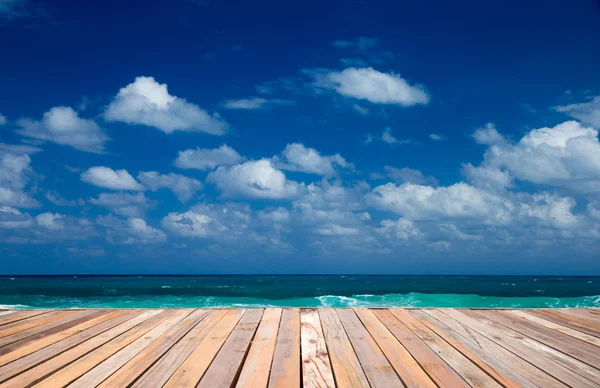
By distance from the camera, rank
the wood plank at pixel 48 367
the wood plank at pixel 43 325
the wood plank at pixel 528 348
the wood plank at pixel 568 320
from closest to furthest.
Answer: the wood plank at pixel 48 367 < the wood plank at pixel 528 348 < the wood plank at pixel 43 325 < the wood plank at pixel 568 320

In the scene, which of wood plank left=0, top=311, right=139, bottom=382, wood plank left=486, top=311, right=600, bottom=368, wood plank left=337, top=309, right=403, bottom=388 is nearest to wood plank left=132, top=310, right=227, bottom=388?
wood plank left=0, top=311, right=139, bottom=382

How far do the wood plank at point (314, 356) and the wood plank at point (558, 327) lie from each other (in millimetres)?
2048

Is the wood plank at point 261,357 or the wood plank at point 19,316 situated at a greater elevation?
the wood plank at point 19,316

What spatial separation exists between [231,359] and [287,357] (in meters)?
0.35

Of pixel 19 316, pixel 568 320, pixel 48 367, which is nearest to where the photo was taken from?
pixel 48 367

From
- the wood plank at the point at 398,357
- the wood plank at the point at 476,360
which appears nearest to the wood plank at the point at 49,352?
the wood plank at the point at 398,357

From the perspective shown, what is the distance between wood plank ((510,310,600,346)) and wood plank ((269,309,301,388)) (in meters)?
2.24

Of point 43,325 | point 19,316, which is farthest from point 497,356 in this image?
point 19,316

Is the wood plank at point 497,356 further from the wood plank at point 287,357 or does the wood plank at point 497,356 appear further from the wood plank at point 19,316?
the wood plank at point 19,316

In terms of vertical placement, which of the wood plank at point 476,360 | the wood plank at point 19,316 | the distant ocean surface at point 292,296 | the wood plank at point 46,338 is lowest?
the distant ocean surface at point 292,296

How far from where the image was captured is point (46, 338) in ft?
11.1

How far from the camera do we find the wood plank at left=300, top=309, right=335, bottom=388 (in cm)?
232

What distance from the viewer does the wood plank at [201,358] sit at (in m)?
2.31

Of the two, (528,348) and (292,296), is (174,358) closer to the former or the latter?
(528,348)
